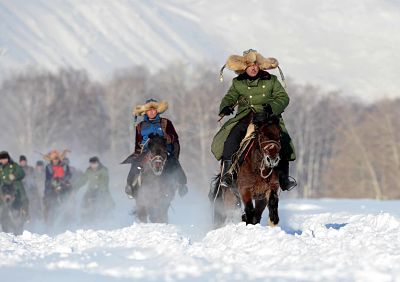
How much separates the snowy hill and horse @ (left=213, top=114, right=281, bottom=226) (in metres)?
103

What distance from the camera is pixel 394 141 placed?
6744 cm

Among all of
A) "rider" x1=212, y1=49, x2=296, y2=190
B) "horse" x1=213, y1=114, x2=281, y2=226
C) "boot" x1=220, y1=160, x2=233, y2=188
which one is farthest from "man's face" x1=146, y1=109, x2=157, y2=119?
"horse" x1=213, y1=114, x2=281, y2=226

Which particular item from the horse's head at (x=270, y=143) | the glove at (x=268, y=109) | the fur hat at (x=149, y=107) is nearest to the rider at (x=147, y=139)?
the fur hat at (x=149, y=107)

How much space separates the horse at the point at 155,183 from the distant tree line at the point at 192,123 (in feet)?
162

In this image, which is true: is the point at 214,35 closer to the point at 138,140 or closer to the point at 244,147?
the point at 138,140

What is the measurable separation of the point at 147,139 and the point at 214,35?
5275 inches

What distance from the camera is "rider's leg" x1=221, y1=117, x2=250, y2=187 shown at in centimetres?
1393

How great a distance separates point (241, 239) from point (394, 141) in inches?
2260

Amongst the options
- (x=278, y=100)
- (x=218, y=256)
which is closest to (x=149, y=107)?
(x=278, y=100)

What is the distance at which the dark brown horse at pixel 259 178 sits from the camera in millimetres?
13008

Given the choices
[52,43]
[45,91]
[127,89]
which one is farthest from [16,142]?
[52,43]

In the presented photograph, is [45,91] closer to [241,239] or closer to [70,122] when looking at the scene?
[70,122]

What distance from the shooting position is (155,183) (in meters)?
17.5

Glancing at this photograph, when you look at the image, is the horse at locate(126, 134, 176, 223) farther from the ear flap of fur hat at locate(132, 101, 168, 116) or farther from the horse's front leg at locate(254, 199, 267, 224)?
the horse's front leg at locate(254, 199, 267, 224)
